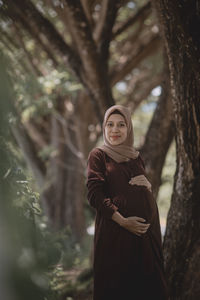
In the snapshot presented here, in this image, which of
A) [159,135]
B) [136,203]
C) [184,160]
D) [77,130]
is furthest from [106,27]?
[136,203]

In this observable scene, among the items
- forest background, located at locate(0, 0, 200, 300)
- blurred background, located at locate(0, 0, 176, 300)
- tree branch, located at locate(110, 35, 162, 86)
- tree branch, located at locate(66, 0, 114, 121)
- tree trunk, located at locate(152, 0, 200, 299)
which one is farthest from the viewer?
tree branch, located at locate(110, 35, 162, 86)

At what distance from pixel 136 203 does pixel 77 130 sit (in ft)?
15.5

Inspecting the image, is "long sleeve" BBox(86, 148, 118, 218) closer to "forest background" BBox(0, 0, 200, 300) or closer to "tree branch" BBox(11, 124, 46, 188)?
"forest background" BBox(0, 0, 200, 300)

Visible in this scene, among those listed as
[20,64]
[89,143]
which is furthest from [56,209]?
[20,64]

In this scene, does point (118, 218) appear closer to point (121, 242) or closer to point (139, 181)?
point (121, 242)

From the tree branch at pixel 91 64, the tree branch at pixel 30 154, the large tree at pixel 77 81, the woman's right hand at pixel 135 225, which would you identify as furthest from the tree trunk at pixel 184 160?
the tree branch at pixel 30 154

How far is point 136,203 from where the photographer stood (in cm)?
271

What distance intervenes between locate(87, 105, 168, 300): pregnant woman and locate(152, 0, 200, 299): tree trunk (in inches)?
27.4

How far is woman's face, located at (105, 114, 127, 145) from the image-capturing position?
2.85 m

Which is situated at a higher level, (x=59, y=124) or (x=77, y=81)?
(x=77, y=81)

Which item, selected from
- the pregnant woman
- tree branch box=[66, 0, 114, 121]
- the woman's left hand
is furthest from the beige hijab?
tree branch box=[66, 0, 114, 121]

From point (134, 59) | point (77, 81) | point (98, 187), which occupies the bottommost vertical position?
point (98, 187)

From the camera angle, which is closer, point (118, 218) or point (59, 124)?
point (118, 218)

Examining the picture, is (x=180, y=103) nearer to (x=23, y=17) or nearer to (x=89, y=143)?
(x=23, y=17)
